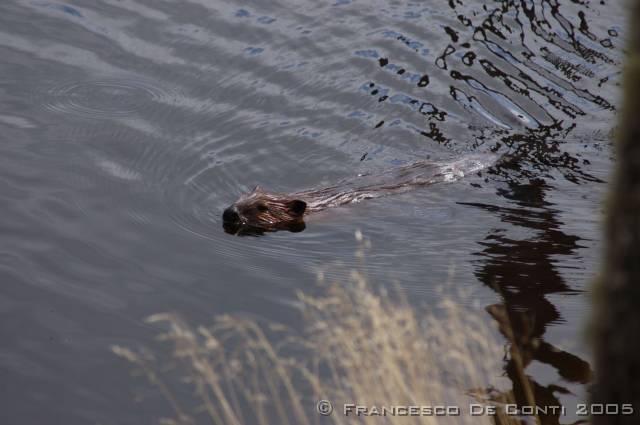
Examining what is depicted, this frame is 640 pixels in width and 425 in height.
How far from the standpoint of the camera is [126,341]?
6.02 metres

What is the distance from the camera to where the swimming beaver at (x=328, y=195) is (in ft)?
24.8

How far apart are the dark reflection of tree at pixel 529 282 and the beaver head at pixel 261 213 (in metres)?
1.61

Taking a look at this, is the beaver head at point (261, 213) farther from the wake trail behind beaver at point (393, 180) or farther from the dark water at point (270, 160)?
the wake trail behind beaver at point (393, 180)

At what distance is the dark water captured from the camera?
6.27 metres

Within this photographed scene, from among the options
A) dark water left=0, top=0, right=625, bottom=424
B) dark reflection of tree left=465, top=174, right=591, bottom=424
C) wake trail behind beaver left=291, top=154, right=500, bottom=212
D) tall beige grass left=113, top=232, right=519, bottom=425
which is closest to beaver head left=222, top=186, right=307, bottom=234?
dark water left=0, top=0, right=625, bottom=424

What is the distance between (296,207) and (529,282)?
2.01m

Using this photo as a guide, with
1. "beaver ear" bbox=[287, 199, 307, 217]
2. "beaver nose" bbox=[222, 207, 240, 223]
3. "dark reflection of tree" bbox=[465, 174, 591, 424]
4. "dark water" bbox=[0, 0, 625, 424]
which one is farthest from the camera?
"beaver ear" bbox=[287, 199, 307, 217]

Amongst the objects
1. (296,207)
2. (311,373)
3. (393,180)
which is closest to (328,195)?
(296,207)

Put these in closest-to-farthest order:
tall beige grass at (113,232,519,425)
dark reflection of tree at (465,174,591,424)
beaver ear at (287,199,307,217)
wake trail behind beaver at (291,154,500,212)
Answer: tall beige grass at (113,232,519,425)
dark reflection of tree at (465,174,591,424)
beaver ear at (287,199,307,217)
wake trail behind beaver at (291,154,500,212)

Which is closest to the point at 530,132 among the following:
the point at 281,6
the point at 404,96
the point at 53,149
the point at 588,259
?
the point at 404,96

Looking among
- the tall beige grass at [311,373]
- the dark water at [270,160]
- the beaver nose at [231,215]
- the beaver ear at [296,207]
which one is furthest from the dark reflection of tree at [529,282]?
the beaver nose at [231,215]

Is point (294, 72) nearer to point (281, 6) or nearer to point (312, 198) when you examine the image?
point (281, 6)

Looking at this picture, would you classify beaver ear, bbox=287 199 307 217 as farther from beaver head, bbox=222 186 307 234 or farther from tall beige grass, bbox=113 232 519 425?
tall beige grass, bbox=113 232 519 425

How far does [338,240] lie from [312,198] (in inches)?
22.8
